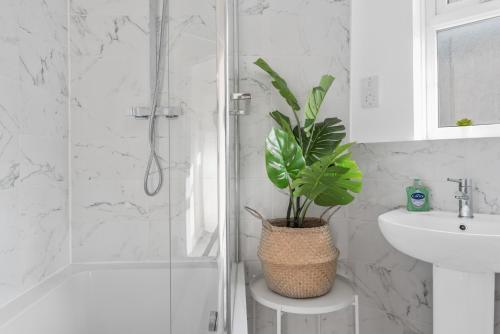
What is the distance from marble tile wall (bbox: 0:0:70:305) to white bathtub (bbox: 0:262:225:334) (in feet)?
0.32

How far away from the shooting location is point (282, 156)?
1213mm

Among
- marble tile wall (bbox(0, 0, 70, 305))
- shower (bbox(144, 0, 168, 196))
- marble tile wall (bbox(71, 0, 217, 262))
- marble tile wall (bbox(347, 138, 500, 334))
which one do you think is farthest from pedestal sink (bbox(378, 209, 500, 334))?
marble tile wall (bbox(0, 0, 70, 305))

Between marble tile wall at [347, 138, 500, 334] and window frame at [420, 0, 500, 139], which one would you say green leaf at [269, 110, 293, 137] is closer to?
marble tile wall at [347, 138, 500, 334]

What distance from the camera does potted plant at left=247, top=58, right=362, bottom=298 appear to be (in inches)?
45.6

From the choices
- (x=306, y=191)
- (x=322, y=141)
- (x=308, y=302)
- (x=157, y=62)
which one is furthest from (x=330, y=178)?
(x=157, y=62)

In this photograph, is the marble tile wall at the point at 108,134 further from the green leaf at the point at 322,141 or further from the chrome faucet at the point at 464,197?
the chrome faucet at the point at 464,197

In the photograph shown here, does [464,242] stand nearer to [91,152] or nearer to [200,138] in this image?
[200,138]

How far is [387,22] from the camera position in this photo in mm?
1409

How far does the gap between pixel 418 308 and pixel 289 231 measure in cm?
68

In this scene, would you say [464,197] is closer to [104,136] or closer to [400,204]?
[400,204]

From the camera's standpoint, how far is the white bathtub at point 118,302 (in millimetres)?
751

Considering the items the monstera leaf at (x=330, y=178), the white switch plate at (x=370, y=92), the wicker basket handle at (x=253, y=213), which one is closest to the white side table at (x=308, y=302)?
the wicker basket handle at (x=253, y=213)

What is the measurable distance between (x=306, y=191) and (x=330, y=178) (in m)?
0.10

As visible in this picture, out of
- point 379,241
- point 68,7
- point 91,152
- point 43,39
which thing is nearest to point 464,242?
point 379,241
